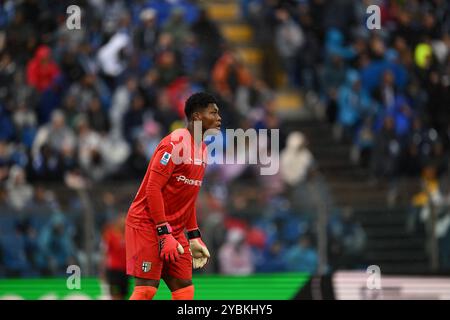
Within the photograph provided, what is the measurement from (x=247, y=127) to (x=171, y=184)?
8.82 metres

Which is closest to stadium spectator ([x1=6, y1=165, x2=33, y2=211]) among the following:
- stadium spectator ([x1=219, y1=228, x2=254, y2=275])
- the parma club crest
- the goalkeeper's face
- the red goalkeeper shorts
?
stadium spectator ([x1=219, y1=228, x2=254, y2=275])

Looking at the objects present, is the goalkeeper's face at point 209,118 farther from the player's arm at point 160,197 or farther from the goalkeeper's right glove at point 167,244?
the goalkeeper's right glove at point 167,244

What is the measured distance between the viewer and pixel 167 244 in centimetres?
885

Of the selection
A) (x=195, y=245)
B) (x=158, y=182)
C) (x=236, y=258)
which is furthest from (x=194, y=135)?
(x=236, y=258)

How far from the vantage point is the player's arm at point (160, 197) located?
889 cm

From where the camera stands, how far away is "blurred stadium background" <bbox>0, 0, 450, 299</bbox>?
623 inches

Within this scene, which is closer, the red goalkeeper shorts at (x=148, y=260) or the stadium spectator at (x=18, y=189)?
the red goalkeeper shorts at (x=148, y=260)

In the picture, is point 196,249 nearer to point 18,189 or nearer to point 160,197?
point 160,197

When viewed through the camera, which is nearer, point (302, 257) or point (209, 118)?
point (209, 118)

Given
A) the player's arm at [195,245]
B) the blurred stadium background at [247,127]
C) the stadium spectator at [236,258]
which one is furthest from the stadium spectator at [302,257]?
the player's arm at [195,245]

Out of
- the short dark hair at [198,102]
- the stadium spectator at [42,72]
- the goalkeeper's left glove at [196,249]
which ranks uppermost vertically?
the stadium spectator at [42,72]
